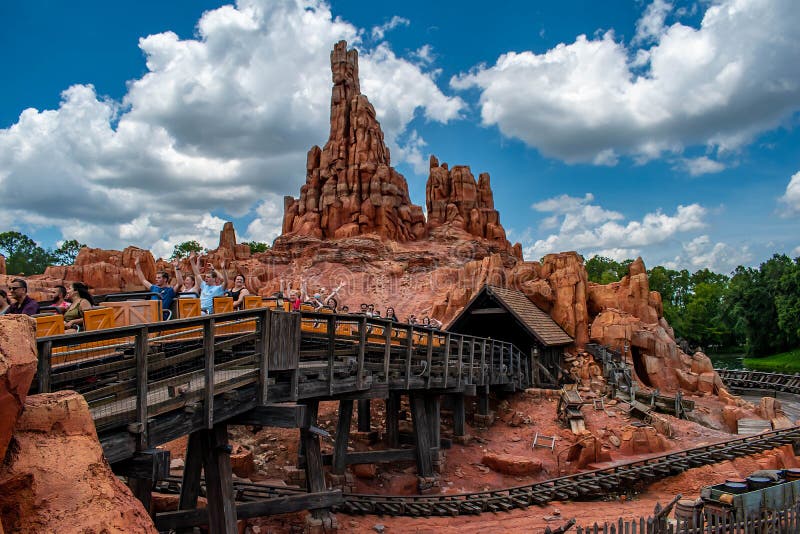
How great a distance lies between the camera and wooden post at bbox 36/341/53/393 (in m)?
4.51

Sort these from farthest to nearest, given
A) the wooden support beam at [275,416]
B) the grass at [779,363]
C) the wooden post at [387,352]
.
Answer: the grass at [779,363] → the wooden post at [387,352] → the wooden support beam at [275,416]

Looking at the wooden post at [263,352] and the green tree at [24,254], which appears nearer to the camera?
the wooden post at [263,352]

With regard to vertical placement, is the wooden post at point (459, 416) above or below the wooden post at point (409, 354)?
below

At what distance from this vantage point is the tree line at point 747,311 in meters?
51.1

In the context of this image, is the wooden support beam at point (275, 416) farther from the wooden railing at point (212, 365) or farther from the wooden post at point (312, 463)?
the wooden post at point (312, 463)

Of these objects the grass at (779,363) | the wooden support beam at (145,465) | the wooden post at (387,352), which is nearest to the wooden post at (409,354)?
the wooden post at (387,352)

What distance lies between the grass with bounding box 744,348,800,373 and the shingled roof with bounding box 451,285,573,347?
36018mm

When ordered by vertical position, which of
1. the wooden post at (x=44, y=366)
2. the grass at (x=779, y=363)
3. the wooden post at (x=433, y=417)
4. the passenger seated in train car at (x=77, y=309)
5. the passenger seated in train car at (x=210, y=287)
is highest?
the passenger seated in train car at (x=210, y=287)

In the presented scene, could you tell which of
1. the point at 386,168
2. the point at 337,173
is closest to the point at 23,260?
the point at 337,173

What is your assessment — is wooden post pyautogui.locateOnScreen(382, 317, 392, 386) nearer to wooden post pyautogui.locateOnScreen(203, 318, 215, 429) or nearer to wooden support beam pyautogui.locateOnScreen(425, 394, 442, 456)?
wooden support beam pyautogui.locateOnScreen(425, 394, 442, 456)

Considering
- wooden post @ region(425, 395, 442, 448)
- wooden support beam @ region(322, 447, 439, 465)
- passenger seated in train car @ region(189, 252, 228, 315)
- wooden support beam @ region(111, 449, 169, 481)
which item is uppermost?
passenger seated in train car @ region(189, 252, 228, 315)

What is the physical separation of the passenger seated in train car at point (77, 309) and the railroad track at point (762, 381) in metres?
38.6

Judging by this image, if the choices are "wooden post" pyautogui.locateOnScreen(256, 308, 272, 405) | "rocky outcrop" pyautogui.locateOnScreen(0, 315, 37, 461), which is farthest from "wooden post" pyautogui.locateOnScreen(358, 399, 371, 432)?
"rocky outcrop" pyautogui.locateOnScreen(0, 315, 37, 461)

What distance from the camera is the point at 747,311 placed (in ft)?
183
